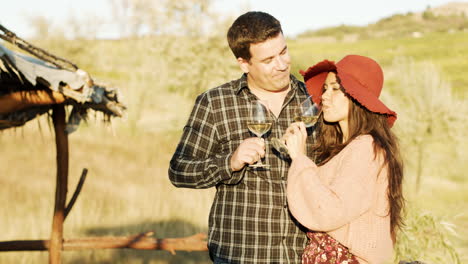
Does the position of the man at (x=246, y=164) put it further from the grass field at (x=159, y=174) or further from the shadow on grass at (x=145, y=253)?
the shadow on grass at (x=145, y=253)

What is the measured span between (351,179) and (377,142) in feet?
0.77

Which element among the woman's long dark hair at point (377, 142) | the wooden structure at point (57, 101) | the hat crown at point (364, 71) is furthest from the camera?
the wooden structure at point (57, 101)

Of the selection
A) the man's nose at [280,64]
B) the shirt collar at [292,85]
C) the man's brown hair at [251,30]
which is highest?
the man's brown hair at [251,30]

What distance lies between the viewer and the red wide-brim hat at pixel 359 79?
8.27 feet

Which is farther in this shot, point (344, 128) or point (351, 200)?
point (344, 128)

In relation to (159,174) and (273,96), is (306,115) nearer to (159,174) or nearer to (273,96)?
(273,96)

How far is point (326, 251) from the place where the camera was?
98.6 inches

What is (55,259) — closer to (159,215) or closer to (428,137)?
(159,215)

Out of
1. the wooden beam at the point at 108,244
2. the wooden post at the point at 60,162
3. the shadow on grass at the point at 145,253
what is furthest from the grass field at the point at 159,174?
the wooden beam at the point at 108,244

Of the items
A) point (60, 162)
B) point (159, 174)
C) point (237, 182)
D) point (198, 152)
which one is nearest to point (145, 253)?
point (60, 162)

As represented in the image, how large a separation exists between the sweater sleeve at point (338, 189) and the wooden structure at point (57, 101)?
2.80m

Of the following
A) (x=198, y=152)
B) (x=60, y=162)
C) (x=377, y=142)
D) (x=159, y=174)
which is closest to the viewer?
(x=377, y=142)

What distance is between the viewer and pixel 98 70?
46.5 metres

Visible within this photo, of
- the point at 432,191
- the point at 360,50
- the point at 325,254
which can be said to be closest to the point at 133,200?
the point at 325,254
